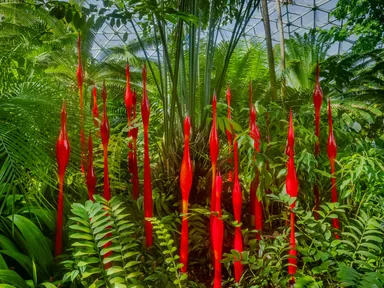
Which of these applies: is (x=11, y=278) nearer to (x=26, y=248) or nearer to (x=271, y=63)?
(x=26, y=248)

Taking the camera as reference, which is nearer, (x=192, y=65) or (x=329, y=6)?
(x=192, y=65)

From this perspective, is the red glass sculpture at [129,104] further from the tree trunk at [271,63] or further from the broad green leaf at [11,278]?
the tree trunk at [271,63]

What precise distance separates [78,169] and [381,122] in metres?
2.75

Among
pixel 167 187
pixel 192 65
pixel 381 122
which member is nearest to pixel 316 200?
pixel 167 187

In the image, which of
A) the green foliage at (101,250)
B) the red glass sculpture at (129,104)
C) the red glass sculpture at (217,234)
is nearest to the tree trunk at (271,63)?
the red glass sculpture at (129,104)

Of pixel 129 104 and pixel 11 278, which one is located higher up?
pixel 129 104

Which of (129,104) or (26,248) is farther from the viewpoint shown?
(129,104)

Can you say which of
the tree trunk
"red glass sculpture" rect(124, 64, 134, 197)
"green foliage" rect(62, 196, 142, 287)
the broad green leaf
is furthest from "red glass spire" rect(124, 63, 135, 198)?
the tree trunk

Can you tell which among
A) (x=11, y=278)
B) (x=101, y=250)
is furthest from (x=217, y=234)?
(x=11, y=278)

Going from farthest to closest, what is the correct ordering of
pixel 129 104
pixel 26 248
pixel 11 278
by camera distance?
1. pixel 129 104
2. pixel 26 248
3. pixel 11 278

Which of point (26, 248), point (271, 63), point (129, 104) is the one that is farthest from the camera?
point (271, 63)

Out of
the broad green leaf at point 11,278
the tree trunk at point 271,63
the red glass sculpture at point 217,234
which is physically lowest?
the broad green leaf at point 11,278

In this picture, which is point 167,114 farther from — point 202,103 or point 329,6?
point 329,6

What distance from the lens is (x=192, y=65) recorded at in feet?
5.02
